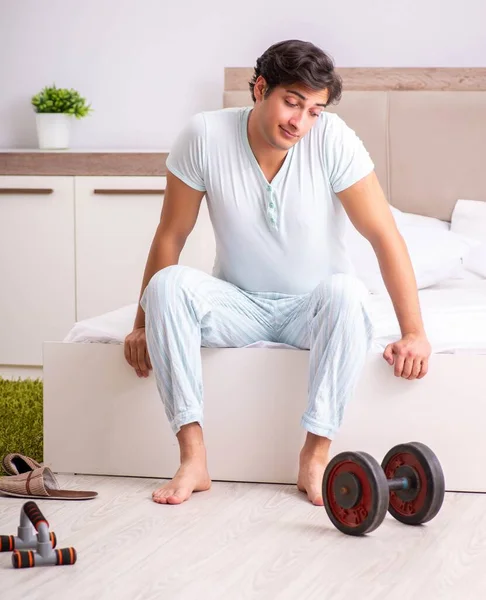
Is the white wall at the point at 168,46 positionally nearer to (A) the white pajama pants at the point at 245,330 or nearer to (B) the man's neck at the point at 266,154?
(B) the man's neck at the point at 266,154

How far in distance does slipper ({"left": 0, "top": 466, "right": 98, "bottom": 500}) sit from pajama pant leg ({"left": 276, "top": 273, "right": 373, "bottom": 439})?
53cm

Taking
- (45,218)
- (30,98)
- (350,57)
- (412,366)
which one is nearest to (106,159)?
(45,218)

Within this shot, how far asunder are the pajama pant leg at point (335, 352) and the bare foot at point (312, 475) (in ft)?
0.22

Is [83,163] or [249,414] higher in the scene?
[83,163]

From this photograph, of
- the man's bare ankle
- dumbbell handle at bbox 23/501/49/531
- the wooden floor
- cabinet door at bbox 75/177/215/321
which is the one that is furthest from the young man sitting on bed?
cabinet door at bbox 75/177/215/321

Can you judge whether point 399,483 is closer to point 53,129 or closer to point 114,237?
point 114,237

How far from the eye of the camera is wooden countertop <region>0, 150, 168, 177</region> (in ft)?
12.3

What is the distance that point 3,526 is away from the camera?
6.49 feet

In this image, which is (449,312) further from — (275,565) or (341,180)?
(275,565)

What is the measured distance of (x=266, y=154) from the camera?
7.56 ft

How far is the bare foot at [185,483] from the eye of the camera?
7.06ft

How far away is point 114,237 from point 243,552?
217 centimetres

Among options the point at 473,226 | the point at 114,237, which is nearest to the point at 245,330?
the point at 473,226

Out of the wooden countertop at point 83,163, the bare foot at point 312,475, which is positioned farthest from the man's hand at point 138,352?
the wooden countertop at point 83,163
